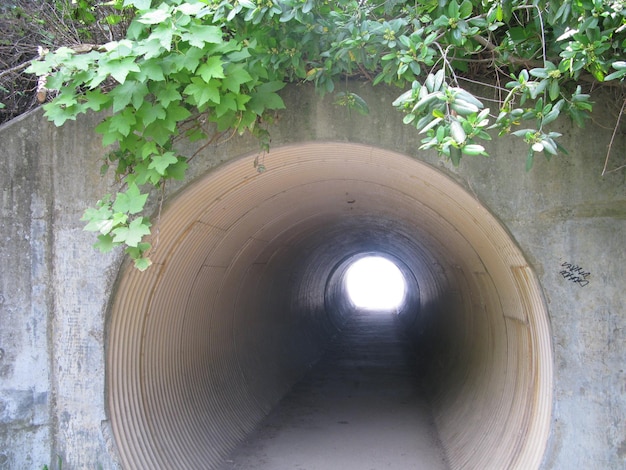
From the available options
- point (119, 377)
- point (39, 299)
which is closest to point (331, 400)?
point (119, 377)

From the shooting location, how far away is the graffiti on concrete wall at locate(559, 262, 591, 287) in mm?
4055

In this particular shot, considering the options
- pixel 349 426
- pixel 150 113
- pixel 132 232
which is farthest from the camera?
pixel 349 426

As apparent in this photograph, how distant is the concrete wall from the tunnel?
116 mm

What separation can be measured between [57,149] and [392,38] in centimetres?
284

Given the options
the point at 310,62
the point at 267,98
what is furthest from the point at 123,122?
the point at 310,62

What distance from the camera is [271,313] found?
997 cm

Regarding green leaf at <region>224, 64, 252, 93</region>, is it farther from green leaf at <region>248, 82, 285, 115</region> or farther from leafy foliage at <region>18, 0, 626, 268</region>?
green leaf at <region>248, 82, 285, 115</region>

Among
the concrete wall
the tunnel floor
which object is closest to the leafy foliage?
the concrete wall

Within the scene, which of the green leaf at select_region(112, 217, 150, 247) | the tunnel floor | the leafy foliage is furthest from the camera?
the tunnel floor

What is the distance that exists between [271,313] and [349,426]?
2.81m

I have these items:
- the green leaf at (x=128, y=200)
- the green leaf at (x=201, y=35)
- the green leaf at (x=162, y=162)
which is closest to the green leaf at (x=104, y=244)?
the green leaf at (x=128, y=200)

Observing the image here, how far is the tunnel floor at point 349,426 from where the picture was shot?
6469mm

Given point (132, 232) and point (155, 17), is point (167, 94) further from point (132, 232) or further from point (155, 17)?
point (132, 232)

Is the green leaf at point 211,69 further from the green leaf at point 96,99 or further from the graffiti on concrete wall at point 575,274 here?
the graffiti on concrete wall at point 575,274
